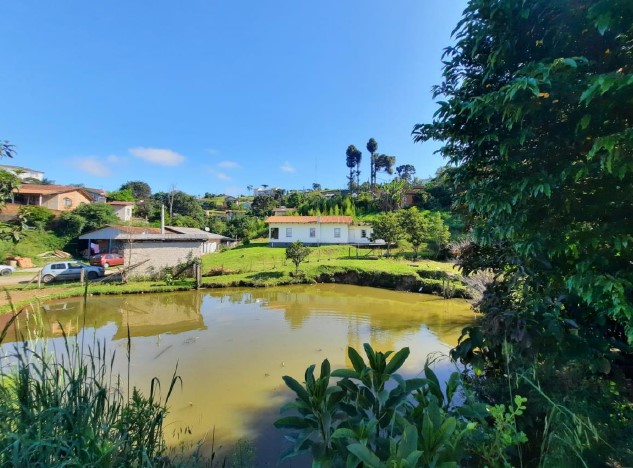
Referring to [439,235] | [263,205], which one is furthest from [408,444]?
[263,205]

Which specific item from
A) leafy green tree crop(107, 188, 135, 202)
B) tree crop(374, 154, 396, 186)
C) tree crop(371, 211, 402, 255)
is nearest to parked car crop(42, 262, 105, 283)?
tree crop(371, 211, 402, 255)

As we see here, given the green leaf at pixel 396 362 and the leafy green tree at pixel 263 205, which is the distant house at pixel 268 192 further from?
the green leaf at pixel 396 362

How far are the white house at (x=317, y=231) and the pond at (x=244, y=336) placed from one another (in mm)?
14811

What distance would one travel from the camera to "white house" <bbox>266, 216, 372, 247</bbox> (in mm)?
30609

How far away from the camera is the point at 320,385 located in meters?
1.89

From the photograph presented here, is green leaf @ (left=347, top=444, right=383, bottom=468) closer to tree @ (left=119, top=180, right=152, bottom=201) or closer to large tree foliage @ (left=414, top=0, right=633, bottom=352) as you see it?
large tree foliage @ (left=414, top=0, right=633, bottom=352)

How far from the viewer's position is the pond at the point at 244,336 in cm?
491

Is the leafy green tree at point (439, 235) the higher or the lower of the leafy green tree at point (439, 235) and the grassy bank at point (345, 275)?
the higher

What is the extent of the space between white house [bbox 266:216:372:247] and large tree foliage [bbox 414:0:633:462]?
27691 mm

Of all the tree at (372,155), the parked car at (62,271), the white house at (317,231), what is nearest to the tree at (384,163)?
the tree at (372,155)

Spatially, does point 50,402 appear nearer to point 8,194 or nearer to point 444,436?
point 444,436

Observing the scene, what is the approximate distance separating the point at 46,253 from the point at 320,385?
99.3 ft

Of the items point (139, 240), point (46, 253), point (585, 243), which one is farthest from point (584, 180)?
point (46, 253)

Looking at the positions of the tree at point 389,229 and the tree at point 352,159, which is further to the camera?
the tree at point 352,159
